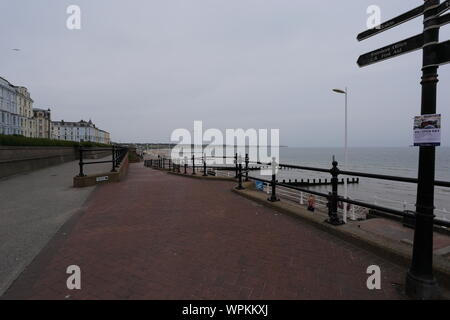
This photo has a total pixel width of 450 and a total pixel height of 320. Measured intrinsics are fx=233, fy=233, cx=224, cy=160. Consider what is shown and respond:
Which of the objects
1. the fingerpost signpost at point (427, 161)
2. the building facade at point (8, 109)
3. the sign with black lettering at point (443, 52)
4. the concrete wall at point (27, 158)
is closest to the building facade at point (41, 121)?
the building facade at point (8, 109)

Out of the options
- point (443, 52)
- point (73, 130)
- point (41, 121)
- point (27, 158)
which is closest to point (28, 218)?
point (443, 52)

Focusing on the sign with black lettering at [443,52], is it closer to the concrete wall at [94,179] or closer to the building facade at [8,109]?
the concrete wall at [94,179]

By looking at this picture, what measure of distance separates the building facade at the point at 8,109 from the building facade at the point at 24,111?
220cm

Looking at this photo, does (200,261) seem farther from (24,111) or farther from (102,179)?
(24,111)

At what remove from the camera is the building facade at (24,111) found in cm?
6235

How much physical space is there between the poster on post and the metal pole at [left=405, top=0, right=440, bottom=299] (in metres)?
0.07

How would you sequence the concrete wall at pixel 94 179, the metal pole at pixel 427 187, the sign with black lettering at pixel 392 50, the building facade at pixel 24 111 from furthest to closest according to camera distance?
the building facade at pixel 24 111 < the concrete wall at pixel 94 179 < the sign with black lettering at pixel 392 50 < the metal pole at pixel 427 187

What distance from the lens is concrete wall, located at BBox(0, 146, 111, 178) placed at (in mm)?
10922

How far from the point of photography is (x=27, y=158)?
43.8ft

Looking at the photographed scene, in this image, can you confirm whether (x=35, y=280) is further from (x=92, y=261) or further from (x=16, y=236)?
(x=16, y=236)

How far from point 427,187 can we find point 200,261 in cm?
265

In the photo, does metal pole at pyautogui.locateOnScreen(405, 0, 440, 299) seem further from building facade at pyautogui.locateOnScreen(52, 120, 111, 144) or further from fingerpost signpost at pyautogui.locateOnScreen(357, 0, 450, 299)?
building facade at pyautogui.locateOnScreen(52, 120, 111, 144)

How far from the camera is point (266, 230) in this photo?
165 inches

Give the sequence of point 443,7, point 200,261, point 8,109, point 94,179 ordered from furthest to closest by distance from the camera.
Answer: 1. point 8,109
2. point 94,179
3. point 200,261
4. point 443,7
